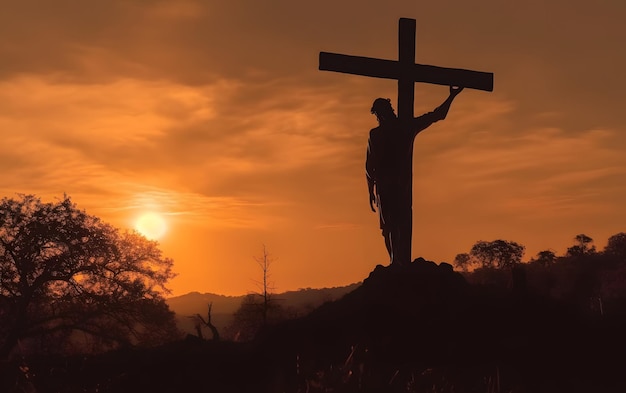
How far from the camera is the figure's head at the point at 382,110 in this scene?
15.2 metres

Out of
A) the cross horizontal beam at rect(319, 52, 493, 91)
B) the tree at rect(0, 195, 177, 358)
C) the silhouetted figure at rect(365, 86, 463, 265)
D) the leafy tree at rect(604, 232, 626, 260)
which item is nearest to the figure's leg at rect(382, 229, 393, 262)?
the silhouetted figure at rect(365, 86, 463, 265)

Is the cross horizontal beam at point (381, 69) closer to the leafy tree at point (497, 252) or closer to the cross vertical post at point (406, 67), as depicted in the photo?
the cross vertical post at point (406, 67)

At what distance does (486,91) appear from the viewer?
16.6m

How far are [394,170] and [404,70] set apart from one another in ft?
7.42

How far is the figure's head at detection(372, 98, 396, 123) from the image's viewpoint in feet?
50.0

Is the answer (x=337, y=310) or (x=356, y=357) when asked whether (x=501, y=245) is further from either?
(x=356, y=357)

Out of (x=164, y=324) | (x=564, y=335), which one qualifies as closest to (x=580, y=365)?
(x=564, y=335)

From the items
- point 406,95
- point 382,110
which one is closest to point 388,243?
point 382,110

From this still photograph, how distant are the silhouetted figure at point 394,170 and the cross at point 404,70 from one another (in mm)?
137

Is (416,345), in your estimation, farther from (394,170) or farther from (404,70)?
(404,70)

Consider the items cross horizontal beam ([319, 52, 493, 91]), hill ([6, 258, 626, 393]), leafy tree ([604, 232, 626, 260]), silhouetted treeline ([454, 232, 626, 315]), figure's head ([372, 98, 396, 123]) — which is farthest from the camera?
leafy tree ([604, 232, 626, 260])

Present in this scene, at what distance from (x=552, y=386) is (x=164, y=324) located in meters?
23.1

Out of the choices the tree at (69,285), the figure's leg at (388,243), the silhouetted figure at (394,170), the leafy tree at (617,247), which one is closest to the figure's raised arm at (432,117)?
the silhouetted figure at (394,170)

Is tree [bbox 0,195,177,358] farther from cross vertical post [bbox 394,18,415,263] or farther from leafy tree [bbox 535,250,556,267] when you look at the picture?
leafy tree [bbox 535,250,556,267]
